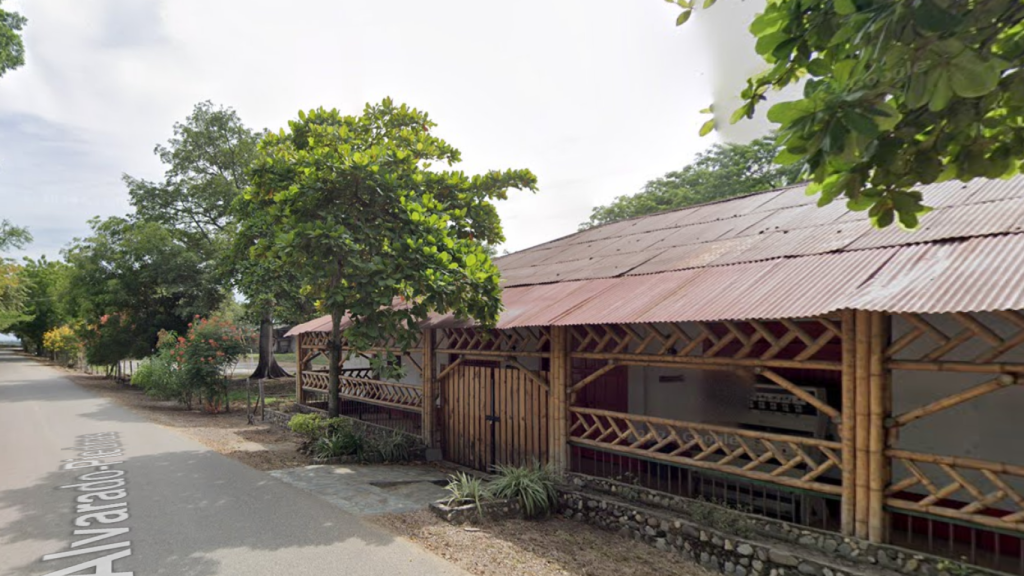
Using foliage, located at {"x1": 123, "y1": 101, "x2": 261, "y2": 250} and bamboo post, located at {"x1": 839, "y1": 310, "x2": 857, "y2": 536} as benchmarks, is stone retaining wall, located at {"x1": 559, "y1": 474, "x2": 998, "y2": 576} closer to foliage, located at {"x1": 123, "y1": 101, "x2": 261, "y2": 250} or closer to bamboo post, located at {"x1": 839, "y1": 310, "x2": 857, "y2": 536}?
bamboo post, located at {"x1": 839, "y1": 310, "x2": 857, "y2": 536}

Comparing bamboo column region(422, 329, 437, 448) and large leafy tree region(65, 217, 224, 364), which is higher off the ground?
large leafy tree region(65, 217, 224, 364)

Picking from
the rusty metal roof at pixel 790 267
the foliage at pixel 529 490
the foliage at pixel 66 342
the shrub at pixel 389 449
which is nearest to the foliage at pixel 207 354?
the shrub at pixel 389 449

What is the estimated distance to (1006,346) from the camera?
4578 millimetres

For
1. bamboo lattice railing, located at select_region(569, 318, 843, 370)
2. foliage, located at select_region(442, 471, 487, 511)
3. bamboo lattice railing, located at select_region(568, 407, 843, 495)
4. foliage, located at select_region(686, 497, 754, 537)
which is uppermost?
bamboo lattice railing, located at select_region(569, 318, 843, 370)

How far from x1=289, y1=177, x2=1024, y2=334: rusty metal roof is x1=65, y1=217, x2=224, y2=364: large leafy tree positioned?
1785cm

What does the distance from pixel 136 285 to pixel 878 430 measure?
26.7 metres

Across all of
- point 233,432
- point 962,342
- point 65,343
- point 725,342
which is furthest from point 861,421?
point 65,343

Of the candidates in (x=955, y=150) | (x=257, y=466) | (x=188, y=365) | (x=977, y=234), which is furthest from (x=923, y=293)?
(x=188, y=365)

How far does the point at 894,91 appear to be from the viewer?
2783 millimetres

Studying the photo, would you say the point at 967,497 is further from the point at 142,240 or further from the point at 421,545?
the point at 142,240

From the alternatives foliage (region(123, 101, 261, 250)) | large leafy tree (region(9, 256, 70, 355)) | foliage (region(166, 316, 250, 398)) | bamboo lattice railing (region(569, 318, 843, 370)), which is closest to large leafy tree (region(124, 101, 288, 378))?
foliage (region(123, 101, 261, 250))

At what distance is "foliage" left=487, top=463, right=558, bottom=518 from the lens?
7.79m

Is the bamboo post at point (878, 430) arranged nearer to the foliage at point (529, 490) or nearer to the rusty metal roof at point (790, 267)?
the rusty metal roof at point (790, 267)

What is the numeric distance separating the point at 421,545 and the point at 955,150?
589 centimetres
